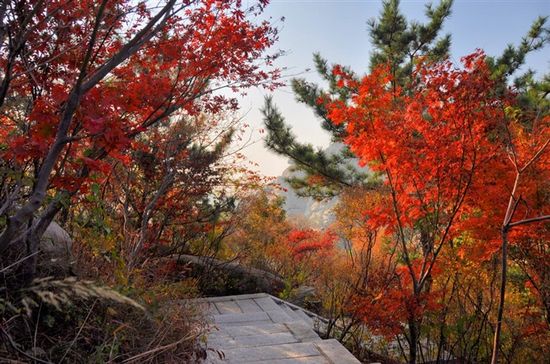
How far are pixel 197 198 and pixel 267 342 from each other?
4.40 metres

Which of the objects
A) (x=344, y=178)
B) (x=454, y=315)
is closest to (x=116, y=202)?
(x=454, y=315)

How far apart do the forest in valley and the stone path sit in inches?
14.0

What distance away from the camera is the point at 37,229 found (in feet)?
9.17

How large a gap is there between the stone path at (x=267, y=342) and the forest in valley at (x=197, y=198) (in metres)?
0.36

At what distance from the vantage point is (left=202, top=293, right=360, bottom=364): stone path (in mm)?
3684

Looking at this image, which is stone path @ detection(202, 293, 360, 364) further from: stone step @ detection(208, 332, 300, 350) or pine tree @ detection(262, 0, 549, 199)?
pine tree @ detection(262, 0, 549, 199)

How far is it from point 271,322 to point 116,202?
299 cm

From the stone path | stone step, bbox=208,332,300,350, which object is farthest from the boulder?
stone step, bbox=208,332,300,350

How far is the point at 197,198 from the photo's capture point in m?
8.15

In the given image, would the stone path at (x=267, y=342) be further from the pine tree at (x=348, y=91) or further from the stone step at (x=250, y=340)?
the pine tree at (x=348, y=91)

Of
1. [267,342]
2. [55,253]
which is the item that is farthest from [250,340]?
[55,253]

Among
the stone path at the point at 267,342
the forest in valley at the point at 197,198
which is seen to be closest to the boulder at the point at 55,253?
the forest in valley at the point at 197,198

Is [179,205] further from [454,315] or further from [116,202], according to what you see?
[454,315]

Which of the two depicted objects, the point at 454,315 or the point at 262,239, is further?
the point at 262,239
